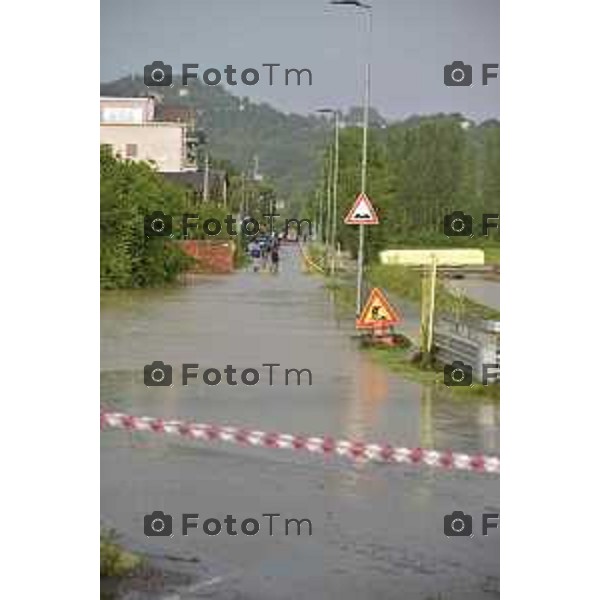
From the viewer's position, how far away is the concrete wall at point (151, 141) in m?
5.66

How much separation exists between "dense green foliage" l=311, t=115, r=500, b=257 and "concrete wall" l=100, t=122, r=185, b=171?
748 mm

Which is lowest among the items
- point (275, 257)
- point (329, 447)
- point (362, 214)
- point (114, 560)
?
point (114, 560)

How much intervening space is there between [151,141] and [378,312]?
212 cm

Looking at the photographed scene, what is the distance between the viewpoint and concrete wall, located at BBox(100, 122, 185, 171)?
5.66 metres

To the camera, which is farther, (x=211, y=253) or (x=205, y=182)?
(x=211, y=253)

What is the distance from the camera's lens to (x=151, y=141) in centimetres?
626

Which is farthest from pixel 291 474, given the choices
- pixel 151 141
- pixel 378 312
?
pixel 151 141

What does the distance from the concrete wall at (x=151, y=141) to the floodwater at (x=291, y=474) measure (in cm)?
77

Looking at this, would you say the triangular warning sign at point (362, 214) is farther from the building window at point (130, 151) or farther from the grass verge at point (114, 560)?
the grass verge at point (114, 560)

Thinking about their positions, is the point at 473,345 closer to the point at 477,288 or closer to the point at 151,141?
the point at 477,288
